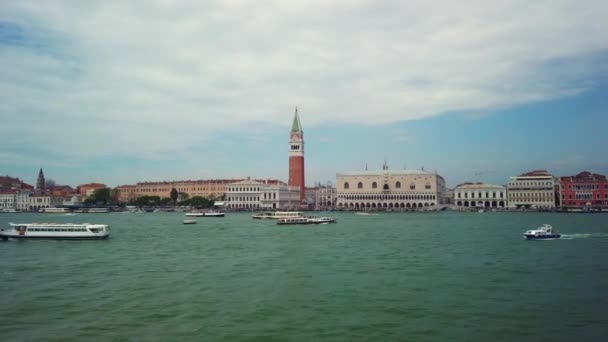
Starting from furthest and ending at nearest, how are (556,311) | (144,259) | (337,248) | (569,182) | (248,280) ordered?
(569,182), (337,248), (144,259), (248,280), (556,311)

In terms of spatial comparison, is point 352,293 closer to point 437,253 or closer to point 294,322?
point 294,322

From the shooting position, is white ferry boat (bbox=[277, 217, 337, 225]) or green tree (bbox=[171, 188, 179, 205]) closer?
white ferry boat (bbox=[277, 217, 337, 225])

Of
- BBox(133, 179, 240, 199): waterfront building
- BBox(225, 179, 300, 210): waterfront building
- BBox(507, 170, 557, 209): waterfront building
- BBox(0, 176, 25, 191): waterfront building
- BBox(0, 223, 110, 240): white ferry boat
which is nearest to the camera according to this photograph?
BBox(0, 223, 110, 240): white ferry boat

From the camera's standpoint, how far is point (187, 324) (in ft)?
27.9

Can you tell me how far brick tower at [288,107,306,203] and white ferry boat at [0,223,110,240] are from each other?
4879 centimetres

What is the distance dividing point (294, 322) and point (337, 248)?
10.9m

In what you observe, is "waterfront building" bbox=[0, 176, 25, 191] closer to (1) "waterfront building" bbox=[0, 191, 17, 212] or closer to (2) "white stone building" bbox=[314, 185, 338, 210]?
(1) "waterfront building" bbox=[0, 191, 17, 212]

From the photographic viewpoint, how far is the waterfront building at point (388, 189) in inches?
2778

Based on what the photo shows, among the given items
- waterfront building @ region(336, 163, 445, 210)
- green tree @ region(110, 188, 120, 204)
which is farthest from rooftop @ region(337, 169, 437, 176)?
green tree @ region(110, 188, 120, 204)

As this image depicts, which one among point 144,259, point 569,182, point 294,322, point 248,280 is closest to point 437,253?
point 248,280

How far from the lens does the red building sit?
202 feet

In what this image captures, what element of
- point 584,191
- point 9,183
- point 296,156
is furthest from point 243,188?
point 9,183

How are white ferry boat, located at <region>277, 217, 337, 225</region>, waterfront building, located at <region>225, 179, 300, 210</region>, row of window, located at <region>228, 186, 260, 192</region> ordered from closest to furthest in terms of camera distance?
white ferry boat, located at <region>277, 217, 337, 225</region> → waterfront building, located at <region>225, 179, 300, 210</region> → row of window, located at <region>228, 186, 260, 192</region>

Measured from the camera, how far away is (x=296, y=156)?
72188mm
